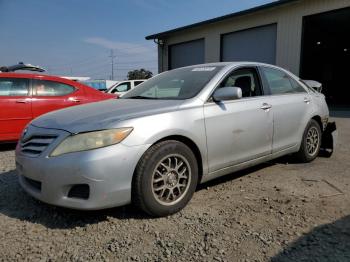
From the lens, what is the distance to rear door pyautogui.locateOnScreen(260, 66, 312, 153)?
13.1 feet

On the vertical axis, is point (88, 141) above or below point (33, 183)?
above

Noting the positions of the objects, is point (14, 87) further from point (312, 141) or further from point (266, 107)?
point (312, 141)

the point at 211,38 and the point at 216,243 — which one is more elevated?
the point at 211,38

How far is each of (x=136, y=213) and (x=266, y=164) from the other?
7.89 ft

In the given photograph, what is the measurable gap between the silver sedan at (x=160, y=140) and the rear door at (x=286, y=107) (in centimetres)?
2

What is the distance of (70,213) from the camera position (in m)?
2.96

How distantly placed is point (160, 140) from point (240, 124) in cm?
104

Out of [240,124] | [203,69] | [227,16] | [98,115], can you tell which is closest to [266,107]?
[240,124]

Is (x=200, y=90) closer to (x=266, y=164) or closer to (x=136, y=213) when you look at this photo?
(x=136, y=213)

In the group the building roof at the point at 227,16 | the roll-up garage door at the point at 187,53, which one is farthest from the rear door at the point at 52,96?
the roll-up garage door at the point at 187,53

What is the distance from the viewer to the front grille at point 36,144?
106 inches

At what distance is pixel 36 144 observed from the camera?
279 cm

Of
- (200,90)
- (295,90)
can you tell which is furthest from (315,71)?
(200,90)

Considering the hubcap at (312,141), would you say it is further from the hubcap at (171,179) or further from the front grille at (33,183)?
the front grille at (33,183)
